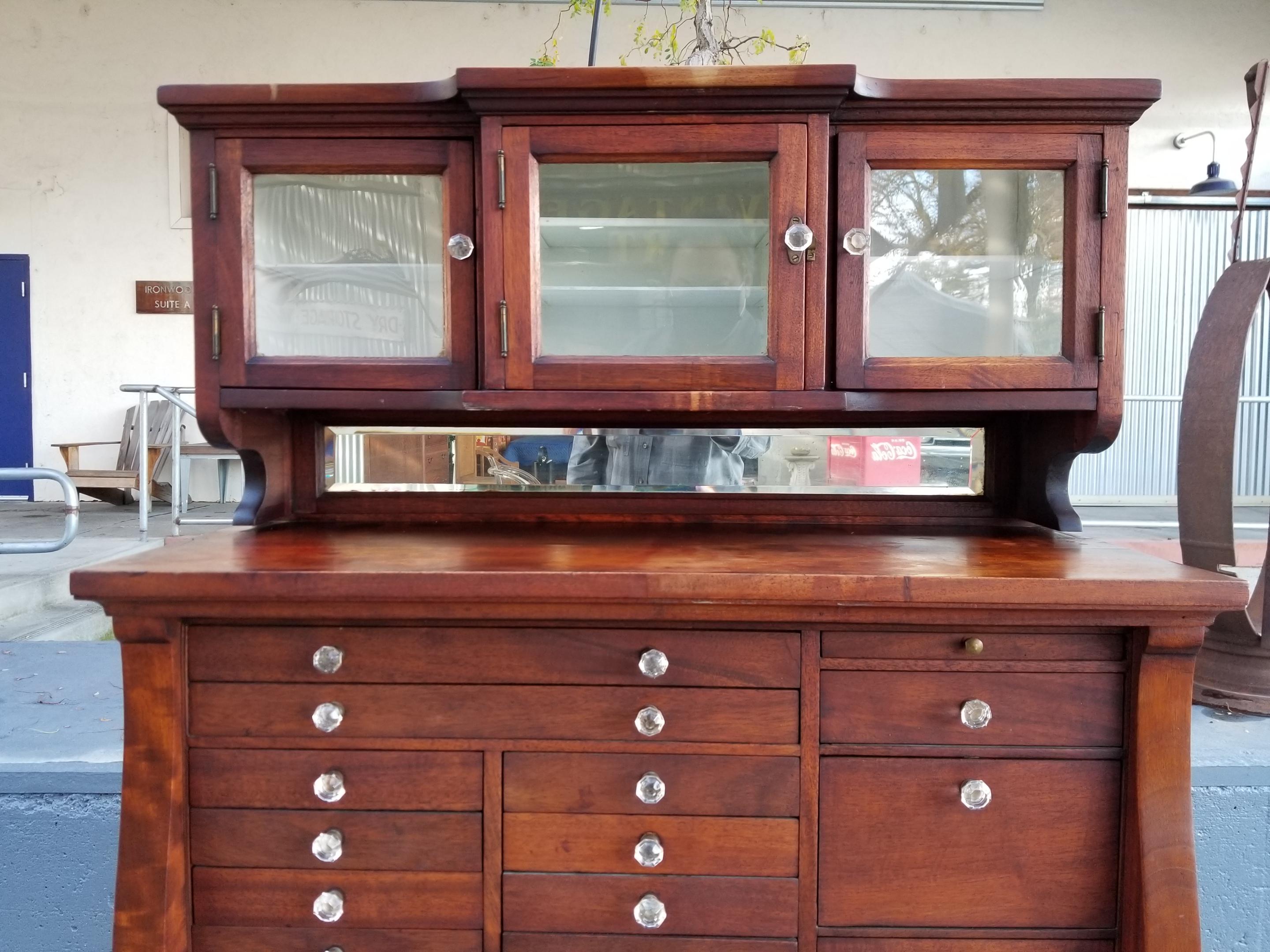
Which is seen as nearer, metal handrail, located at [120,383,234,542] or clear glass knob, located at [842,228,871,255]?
clear glass knob, located at [842,228,871,255]

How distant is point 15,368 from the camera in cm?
627

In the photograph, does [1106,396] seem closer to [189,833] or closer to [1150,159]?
[189,833]

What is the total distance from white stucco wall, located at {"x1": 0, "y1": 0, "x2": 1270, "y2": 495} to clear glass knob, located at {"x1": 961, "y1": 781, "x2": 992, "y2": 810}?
19.9ft

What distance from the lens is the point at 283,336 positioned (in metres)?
1.43

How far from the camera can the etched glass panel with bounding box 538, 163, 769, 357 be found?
1367 millimetres

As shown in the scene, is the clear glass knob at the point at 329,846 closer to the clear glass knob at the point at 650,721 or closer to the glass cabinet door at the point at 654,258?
the clear glass knob at the point at 650,721

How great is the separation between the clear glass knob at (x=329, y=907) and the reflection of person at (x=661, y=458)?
821 mm

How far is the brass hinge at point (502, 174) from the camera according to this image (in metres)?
1.30

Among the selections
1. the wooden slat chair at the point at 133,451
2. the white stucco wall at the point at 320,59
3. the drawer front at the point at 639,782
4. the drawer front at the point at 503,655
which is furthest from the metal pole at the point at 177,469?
the drawer front at the point at 639,782

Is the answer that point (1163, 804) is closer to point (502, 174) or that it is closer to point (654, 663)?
point (654, 663)

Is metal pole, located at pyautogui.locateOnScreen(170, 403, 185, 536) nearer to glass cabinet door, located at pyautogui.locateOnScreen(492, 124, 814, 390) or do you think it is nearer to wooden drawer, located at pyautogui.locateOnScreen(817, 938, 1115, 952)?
glass cabinet door, located at pyautogui.locateOnScreen(492, 124, 814, 390)

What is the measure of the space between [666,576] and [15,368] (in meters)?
7.31

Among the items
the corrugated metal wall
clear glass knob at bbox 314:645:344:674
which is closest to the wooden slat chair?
clear glass knob at bbox 314:645:344:674

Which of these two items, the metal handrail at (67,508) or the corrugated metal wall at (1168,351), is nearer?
the metal handrail at (67,508)
